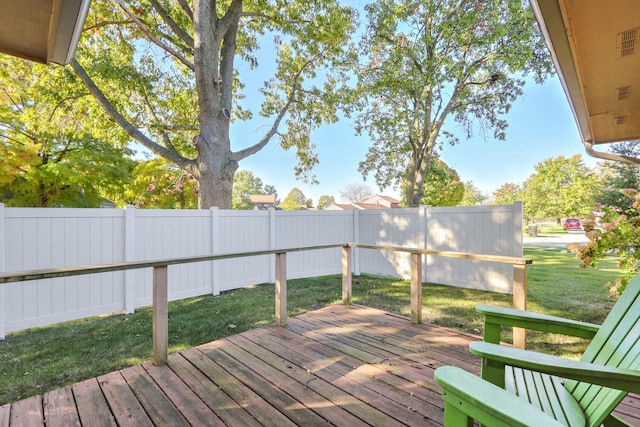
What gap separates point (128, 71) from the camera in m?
6.22

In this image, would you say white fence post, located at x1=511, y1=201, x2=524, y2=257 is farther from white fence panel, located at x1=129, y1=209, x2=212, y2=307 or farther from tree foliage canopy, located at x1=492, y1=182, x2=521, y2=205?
tree foliage canopy, located at x1=492, y1=182, x2=521, y2=205

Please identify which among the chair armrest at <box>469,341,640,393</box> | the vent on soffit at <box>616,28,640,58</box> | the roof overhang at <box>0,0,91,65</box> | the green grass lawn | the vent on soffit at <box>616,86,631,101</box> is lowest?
the green grass lawn

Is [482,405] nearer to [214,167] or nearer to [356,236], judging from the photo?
[214,167]

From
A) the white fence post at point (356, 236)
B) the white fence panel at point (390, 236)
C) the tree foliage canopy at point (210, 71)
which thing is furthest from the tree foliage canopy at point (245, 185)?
the white fence panel at point (390, 236)

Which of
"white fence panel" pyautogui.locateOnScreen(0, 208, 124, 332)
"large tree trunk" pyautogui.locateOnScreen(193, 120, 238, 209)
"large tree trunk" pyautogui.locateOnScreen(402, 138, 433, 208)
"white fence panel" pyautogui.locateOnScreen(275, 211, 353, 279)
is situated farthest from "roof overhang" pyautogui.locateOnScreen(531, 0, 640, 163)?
"large tree trunk" pyautogui.locateOnScreen(193, 120, 238, 209)

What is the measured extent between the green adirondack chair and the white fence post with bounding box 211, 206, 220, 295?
4.45m

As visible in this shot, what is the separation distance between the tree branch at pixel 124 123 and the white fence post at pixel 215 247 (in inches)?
71.8

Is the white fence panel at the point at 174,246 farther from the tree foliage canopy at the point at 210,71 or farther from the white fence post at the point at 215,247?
the tree foliage canopy at the point at 210,71

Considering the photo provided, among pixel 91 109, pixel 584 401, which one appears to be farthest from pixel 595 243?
pixel 91 109

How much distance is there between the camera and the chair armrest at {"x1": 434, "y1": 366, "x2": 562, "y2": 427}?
783 millimetres

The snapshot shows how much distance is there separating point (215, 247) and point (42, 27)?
12.0 ft

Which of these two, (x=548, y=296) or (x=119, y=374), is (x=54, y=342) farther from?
(x=548, y=296)

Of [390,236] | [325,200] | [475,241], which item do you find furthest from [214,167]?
[325,200]

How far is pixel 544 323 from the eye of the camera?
5.10 feet
